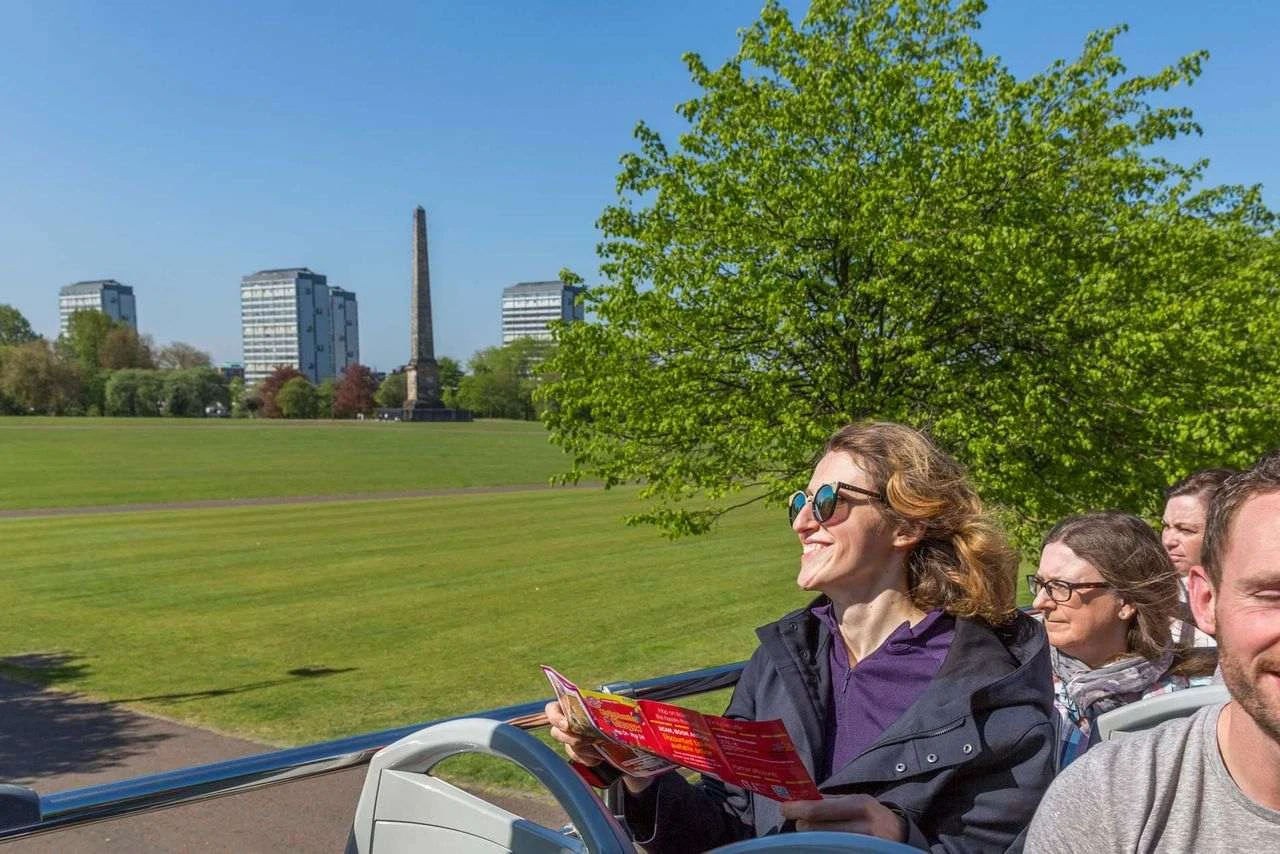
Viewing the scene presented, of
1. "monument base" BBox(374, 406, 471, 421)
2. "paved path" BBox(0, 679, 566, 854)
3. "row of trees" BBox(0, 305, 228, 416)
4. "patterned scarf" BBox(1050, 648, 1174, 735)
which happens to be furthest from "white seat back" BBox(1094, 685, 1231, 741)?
"row of trees" BBox(0, 305, 228, 416)

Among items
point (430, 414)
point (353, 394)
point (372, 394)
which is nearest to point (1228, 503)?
point (430, 414)

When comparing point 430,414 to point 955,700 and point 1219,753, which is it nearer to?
point 955,700

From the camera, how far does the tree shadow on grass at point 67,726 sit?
→ 7.88 meters

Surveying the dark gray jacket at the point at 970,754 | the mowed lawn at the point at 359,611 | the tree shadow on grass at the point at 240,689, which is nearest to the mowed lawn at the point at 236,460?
the mowed lawn at the point at 359,611

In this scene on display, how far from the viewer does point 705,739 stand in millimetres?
1810

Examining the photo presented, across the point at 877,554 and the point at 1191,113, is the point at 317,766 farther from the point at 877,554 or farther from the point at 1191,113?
the point at 1191,113

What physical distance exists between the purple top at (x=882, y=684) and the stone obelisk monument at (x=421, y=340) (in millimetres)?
82372

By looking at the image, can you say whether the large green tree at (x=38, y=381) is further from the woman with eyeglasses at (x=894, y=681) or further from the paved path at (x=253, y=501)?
the woman with eyeglasses at (x=894, y=681)

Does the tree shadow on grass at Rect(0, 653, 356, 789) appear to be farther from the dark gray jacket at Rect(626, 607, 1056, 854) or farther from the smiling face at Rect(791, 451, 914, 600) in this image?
the dark gray jacket at Rect(626, 607, 1056, 854)

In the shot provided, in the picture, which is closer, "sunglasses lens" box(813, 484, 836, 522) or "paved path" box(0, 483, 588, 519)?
"sunglasses lens" box(813, 484, 836, 522)

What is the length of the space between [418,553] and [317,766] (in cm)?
1975

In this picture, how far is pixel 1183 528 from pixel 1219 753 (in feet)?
9.49

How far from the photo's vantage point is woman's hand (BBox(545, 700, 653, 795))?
227 cm

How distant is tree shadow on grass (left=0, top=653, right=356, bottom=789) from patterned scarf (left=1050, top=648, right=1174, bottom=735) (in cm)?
670
